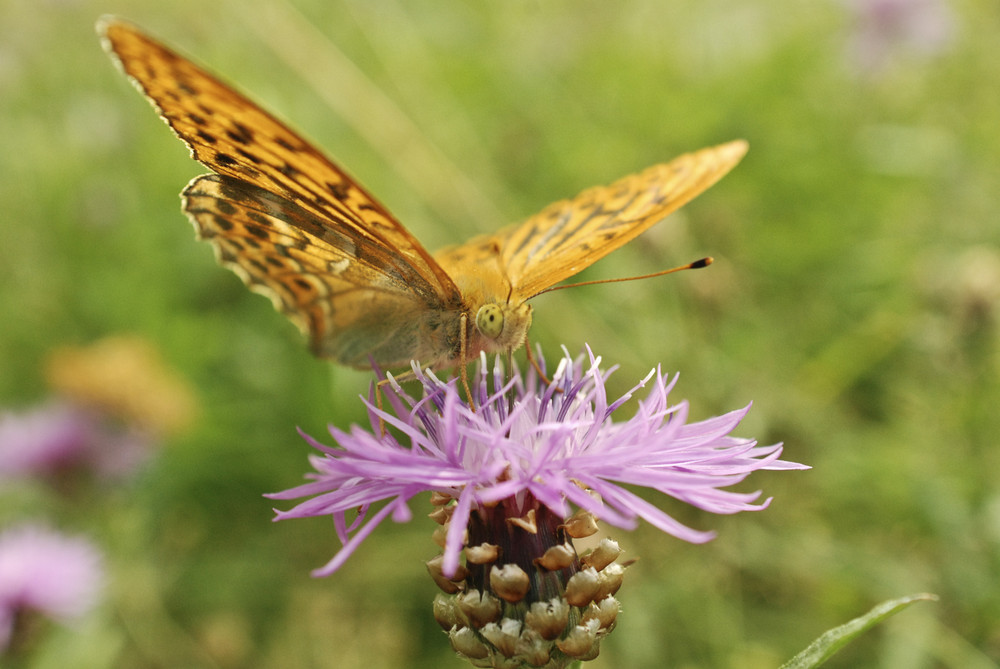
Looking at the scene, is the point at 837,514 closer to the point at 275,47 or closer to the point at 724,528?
the point at 724,528

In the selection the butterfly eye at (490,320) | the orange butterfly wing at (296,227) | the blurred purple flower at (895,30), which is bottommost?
the blurred purple flower at (895,30)

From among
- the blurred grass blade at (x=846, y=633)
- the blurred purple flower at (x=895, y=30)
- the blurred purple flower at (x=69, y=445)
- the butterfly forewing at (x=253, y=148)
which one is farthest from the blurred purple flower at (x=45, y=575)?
the blurred purple flower at (x=895, y=30)

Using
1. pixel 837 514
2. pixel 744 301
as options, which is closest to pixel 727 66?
pixel 744 301

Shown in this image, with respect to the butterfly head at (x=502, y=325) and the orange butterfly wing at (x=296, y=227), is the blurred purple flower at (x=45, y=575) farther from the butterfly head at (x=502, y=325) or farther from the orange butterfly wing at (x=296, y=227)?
the butterfly head at (x=502, y=325)

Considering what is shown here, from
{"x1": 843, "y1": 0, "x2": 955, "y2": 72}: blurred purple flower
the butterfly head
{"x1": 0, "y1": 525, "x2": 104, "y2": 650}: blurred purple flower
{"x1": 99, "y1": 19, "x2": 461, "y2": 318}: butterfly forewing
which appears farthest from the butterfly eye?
{"x1": 843, "y1": 0, "x2": 955, "y2": 72}: blurred purple flower

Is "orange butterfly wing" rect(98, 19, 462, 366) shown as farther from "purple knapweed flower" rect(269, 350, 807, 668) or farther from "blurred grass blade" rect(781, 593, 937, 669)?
"blurred grass blade" rect(781, 593, 937, 669)
